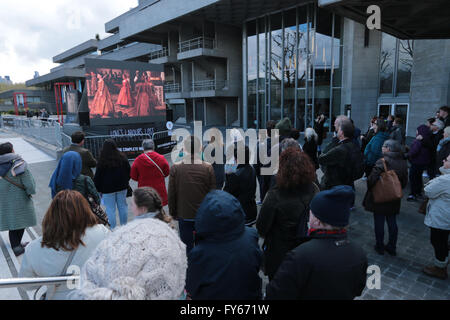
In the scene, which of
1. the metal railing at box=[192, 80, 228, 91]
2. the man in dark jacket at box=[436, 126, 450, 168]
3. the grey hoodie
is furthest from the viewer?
the metal railing at box=[192, 80, 228, 91]

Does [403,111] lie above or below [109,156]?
above

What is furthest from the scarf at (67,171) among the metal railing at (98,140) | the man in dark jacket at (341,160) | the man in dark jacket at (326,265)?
the metal railing at (98,140)

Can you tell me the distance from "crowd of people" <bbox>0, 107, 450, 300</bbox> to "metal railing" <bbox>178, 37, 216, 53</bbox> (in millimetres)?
22505

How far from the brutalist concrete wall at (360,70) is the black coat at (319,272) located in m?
17.0

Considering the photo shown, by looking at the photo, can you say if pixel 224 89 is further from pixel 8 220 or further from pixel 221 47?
pixel 8 220

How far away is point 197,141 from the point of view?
3.88m

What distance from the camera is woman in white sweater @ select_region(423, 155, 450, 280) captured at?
3.67m

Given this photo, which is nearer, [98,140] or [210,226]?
[210,226]

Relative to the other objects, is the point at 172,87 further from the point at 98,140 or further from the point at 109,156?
the point at 109,156

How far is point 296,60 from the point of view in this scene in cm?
1961

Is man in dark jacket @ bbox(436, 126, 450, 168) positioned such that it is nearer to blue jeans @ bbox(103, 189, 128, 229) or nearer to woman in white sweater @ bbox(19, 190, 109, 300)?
blue jeans @ bbox(103, 189, 128, 229)

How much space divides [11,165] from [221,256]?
4.04 metres

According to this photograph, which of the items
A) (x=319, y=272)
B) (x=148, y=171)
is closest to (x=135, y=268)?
(x=319, y=272)

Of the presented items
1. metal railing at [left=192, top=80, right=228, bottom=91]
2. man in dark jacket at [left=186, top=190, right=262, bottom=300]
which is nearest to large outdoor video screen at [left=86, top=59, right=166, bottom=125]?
metal railing at [left=192, top=80, right=228, bottom=91]
